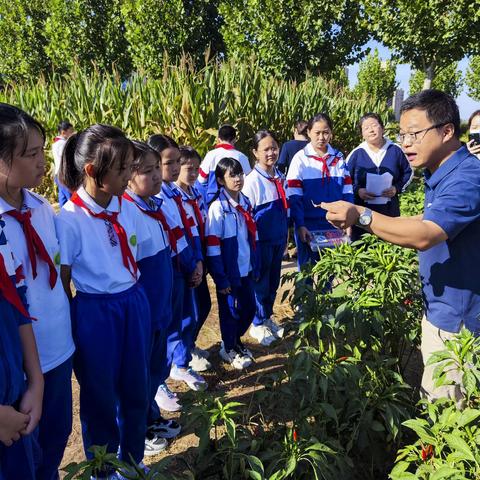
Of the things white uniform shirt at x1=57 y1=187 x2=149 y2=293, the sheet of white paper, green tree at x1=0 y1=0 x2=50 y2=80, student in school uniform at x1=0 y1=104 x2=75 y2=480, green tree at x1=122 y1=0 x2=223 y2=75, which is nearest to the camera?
student in school uniform at x1=0 y1=104 x2=75 y2=480

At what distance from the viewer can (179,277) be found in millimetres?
2951

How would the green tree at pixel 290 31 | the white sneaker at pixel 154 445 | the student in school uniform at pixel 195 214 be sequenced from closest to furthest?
1. the white sneaker at pixel 154 445
2. the student in school uniform at pixel 195 214
3. the green tree at pixel 290 31

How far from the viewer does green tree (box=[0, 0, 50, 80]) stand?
54.7ft

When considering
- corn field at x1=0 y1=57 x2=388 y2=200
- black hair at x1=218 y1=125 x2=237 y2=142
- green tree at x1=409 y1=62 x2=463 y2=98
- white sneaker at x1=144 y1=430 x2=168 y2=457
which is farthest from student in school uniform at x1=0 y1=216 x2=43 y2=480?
A: green tree at x1=409 y1=62 x2=463 y2=98

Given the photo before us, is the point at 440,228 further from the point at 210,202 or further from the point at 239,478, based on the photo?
the point at 210,202

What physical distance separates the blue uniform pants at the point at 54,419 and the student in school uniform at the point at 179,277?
115 centimetres

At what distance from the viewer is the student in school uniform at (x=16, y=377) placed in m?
1.40

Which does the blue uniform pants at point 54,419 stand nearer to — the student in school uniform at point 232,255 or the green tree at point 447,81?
the student in school uniform at point 232,255

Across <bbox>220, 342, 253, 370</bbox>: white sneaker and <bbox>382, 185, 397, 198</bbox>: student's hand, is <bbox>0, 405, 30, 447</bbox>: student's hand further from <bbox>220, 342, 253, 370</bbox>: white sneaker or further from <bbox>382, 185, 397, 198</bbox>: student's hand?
<bbox>382, 185, 397, 198</bbox>: student's hand

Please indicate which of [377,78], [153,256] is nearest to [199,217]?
[153,256]

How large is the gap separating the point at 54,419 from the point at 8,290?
674 millimetres

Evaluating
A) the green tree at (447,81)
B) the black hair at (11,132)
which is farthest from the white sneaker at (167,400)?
the green tree at (447,81)

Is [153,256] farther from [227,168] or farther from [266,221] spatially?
[266,221]

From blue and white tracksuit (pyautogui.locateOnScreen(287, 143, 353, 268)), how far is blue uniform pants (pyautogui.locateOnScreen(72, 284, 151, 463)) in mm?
2357
